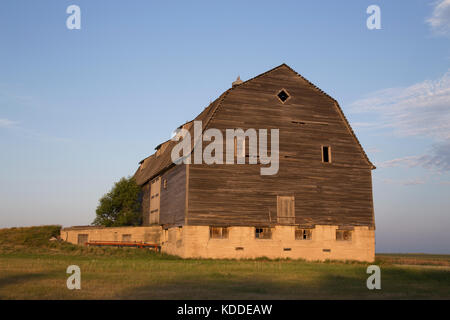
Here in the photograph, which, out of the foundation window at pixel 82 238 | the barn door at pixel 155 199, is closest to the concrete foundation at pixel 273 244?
the barn door at pixel 155 199

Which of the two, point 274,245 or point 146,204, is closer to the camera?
point 274,245

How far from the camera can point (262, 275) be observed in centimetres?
2144

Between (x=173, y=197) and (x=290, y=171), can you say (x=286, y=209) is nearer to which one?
(x=290, y=171)

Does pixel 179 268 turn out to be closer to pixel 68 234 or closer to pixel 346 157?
pixel 346 157

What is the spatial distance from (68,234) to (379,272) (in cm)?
2808

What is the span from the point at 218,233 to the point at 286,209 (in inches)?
215

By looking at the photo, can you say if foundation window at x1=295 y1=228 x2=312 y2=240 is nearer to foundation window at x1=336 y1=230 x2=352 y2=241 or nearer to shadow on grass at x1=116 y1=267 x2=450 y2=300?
foundation window at x1=336 y1=230 x2=352 y2=241

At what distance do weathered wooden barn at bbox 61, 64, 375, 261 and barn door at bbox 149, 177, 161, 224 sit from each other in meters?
2.84

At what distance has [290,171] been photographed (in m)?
33.8

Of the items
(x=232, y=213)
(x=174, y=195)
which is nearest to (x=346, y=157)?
(x=232, y=213)

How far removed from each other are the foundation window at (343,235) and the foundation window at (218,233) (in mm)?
8851

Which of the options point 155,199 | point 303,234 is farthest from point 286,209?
point 155,199

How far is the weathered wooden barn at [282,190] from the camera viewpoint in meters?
31.5

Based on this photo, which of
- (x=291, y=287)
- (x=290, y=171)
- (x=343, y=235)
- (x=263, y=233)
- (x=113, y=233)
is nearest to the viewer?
(x=291, y=287)
